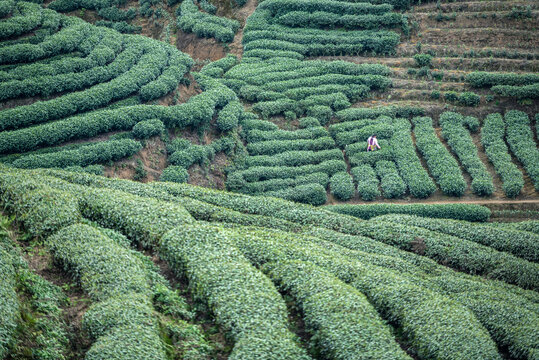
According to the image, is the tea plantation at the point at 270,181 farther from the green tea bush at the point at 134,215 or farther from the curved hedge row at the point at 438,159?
the curved hedge row at the point at 438,159

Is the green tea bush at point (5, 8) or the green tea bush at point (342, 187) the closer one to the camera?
the green tea bush at point (342, 187)

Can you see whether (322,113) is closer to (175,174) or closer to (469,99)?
(469,99)

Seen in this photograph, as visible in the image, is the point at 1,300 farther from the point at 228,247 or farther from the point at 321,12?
the point at 321,12

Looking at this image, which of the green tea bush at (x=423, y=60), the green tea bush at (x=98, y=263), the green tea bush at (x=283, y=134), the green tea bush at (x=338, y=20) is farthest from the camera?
the green tea bush at (x=338, y=20)

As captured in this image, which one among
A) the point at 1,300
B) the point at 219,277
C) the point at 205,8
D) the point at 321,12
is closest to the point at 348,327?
the point at 219,277

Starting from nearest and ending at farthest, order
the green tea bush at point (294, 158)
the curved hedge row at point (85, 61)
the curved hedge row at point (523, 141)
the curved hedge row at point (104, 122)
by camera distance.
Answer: the curved hedge row at point (104, 122) < the curved hedge row at point (85, 61) < the curved hedge row at point (523, 141) < the green tea bush at point (294, 158)

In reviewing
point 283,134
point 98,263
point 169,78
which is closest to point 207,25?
point 169,78

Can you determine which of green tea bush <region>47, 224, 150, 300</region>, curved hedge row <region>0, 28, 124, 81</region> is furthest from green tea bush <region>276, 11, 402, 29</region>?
green tea bush <region>47, 224, 150, 300</region>

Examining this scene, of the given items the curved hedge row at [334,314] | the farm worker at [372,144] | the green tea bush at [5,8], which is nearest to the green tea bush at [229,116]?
the farm worker at [372,144]
